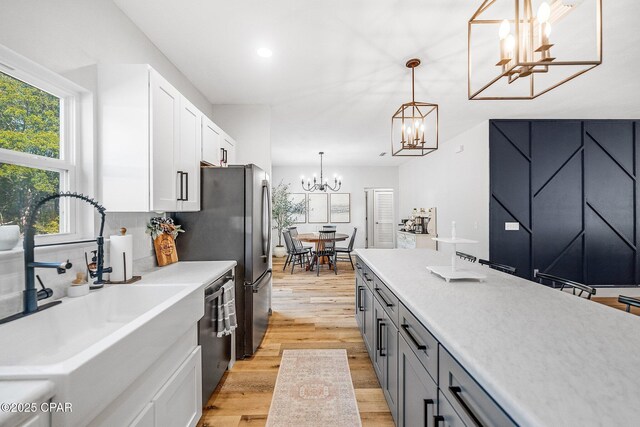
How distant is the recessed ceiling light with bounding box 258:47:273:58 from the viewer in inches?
94.5

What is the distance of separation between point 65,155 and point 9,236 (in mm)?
606

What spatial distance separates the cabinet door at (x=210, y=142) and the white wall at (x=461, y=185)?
3984 mm

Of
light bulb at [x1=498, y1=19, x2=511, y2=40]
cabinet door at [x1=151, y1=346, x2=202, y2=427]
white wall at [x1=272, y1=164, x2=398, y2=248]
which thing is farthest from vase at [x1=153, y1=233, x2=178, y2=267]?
white wall at [x1=272, y1=164, x2=398, y2=248]

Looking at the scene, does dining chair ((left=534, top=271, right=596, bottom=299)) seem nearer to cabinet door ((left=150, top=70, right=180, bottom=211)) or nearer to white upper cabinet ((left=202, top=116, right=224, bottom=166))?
cabinet door ((left=150, top=70, right=180, bottom=211))

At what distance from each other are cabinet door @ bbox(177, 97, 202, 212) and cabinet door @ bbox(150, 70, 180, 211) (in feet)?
0.21

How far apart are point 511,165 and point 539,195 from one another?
2.14 feet

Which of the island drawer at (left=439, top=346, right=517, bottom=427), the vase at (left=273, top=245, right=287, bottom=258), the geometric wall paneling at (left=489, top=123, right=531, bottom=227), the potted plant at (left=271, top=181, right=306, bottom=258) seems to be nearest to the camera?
the island drawer at (left=439, top=346, right=517, bottom=427)

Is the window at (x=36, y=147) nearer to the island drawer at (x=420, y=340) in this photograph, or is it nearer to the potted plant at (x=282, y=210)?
the island drawer at (x=420, y=340)

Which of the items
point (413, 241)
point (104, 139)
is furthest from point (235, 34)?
point (413, 241)

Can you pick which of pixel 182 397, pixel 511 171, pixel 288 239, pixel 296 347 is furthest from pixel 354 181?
pixel 182 397

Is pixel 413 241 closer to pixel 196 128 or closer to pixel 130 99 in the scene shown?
pixel 196 128

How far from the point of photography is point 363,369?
2.38 m

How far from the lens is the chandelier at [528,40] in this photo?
1.19 metres

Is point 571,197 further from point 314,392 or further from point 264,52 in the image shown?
point 264,52
